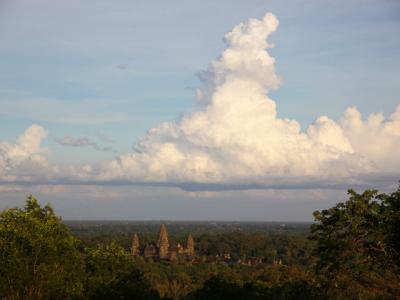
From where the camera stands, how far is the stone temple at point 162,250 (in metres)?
164

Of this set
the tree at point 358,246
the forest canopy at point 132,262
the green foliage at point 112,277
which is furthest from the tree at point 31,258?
the tree at point 358,246

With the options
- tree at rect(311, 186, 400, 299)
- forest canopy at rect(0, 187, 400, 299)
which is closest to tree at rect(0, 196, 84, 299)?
forest canopy at rect(0, 187, 400, 299)

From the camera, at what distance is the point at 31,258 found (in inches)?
1447

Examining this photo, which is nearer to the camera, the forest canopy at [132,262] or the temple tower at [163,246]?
the forest canopy at [132,262]

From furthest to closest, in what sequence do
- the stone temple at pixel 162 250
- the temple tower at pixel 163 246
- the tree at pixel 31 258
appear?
the stone temple at pixel 162 250
the temple tower at pixel 163 246
the tree at pixel 31 258

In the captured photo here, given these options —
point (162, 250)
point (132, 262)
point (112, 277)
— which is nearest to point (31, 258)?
point (112, 277)

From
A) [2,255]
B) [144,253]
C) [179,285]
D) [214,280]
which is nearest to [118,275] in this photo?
[2,255]

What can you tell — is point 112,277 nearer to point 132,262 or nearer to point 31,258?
point 132,262

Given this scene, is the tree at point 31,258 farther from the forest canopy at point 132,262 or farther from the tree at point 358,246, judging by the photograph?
the tree at point 358,246

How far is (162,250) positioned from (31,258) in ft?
424

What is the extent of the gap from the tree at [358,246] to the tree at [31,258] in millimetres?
15700

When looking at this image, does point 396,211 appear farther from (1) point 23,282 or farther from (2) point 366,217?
(1) point 23,282

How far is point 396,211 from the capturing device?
29.4 metres

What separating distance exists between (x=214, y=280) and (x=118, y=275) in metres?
19.0
